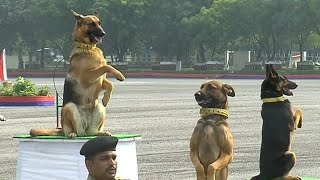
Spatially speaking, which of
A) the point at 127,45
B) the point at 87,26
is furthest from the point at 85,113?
the point at 127,45

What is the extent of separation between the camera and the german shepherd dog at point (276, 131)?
7109mm

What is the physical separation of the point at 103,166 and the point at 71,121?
3549mm

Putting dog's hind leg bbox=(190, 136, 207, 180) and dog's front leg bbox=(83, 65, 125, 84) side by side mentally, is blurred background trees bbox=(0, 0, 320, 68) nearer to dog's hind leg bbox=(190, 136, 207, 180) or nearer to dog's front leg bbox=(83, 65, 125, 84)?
dog's front leg bbox=(83, 65, 125, 84)

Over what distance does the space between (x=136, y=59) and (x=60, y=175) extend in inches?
3133

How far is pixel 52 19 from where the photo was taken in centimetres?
7112

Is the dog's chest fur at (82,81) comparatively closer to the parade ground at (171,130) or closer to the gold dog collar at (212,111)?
the gold dog collar at (212,111)

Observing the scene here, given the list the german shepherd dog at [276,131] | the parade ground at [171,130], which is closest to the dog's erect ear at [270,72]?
the german shepherd dog at [276,131]

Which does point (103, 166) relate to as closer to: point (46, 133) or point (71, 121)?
point (71, 121)

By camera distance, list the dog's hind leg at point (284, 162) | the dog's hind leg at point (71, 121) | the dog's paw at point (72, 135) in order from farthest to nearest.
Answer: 1. the dog's hind leg at point (71, 121)
2. the dog's paw at point (72, 135)
3. the dog's hind leg at point (284, 162)

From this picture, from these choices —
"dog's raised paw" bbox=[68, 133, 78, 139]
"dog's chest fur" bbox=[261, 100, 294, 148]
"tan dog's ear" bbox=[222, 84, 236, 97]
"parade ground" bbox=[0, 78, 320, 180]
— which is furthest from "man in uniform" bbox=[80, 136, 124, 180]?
"parade ground" bbox=[0, 78, 320, 180]

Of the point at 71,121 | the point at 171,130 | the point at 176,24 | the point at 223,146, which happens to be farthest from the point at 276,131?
the point at 176,24

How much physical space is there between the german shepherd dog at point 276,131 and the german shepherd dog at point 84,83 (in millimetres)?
1985

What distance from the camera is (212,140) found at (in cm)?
727

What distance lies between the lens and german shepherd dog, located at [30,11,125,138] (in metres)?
8.63
